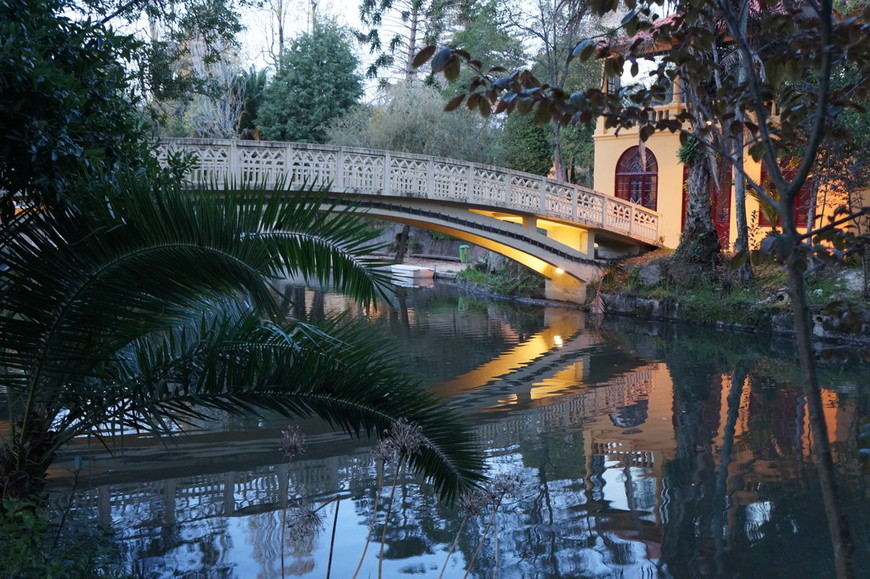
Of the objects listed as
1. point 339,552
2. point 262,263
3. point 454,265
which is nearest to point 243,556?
point 339,552

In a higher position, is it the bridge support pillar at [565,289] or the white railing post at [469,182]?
the white railing post at [469,182]

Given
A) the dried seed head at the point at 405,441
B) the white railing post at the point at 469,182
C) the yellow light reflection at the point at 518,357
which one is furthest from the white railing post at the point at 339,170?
the dried seed head at the point at 405,441

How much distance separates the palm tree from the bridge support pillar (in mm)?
15579

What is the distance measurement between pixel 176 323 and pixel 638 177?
61.4 ft

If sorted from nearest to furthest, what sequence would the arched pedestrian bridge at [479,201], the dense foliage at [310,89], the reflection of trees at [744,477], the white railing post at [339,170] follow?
the reflection of trees at [744,477] < the arched pedestrian bridge at [479,201] < the white railing post at [339,170] < the dense foliage at [310,89]

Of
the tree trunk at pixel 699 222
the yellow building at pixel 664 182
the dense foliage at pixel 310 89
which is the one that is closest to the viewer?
the tree trunk at pixel 699 222

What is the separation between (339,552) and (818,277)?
503 inches

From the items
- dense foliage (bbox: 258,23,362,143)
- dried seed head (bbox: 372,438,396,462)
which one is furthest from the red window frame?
dense foliage (bbox: 258,23,362,143)

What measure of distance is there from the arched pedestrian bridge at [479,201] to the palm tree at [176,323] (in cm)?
860

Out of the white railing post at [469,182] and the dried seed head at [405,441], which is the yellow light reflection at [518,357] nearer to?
the white railing post at [469,182]

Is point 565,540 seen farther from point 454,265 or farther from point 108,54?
point 454,265

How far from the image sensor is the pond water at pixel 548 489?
5566 mm

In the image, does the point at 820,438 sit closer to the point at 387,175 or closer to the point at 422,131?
the point at 387,175

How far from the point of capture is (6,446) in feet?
14.0
